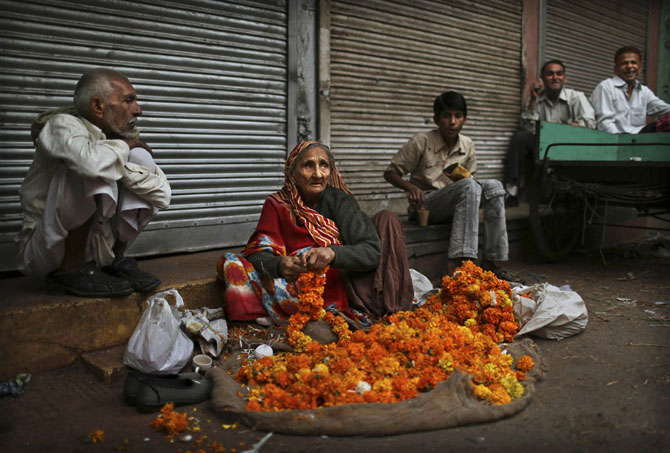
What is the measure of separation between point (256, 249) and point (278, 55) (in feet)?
7.78

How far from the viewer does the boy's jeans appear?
472cm

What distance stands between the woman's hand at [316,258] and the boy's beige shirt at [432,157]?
228cm

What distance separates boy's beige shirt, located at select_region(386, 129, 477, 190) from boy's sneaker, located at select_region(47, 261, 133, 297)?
294 centimetres

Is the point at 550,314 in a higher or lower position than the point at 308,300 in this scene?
lower

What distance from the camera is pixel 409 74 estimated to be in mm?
6441

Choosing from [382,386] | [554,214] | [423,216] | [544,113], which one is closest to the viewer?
[382,386]

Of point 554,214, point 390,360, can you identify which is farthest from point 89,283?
point 554,214

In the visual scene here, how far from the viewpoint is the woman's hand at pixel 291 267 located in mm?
3232

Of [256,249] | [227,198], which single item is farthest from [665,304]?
[227,198]

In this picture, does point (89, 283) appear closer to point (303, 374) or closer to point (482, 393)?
point (303, 374)

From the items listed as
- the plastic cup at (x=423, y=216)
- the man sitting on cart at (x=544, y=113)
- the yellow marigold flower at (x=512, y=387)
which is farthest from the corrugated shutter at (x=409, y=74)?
the yellow marigold flower at (x=512, y=387)

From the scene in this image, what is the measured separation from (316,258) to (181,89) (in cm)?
215

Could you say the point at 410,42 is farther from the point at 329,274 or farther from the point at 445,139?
the point at 329,274

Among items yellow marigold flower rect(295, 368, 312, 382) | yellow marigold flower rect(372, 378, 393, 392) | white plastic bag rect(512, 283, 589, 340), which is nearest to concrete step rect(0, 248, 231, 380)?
yellow marigold flower rect(295, 368, 312, 382)
